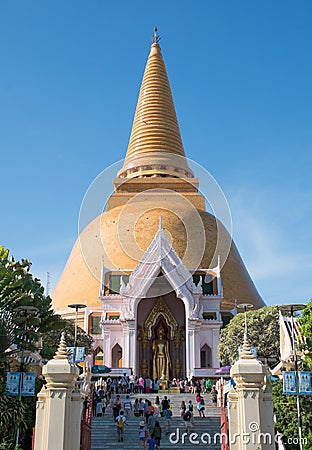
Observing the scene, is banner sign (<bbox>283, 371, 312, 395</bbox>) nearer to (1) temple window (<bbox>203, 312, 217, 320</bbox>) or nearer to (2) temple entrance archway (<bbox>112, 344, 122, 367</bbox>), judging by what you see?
(1) temple window (<bbox>203, 312, 217, 320</bbox>)

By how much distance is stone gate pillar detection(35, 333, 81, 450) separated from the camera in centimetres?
1066

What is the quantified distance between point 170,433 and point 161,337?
45.5 feet

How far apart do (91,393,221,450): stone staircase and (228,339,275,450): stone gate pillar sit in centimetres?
496

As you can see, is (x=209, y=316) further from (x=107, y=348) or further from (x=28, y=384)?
(x=28, y=384)

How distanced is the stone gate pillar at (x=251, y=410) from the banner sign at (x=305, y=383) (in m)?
3.58

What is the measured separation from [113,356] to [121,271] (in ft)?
17.0

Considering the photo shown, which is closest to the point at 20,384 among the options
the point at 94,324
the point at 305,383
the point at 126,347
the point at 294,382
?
the point at 294,382

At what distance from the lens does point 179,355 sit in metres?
31.5

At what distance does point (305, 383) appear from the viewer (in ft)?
47.4

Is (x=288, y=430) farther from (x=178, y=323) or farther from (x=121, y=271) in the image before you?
(x=121, y=271)

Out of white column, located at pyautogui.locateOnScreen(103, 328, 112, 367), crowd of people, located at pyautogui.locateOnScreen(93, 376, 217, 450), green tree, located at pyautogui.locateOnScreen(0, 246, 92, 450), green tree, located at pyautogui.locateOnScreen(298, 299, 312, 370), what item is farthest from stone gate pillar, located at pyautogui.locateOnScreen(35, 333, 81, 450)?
white column, located at pyautogui.locateOnScreen(103, 328, 112, 367)

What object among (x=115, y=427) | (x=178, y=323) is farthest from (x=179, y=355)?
(x=115, y=427)

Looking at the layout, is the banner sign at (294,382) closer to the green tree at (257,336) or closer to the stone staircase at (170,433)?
the stone staircase at (170,433)

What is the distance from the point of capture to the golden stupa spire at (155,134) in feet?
144
